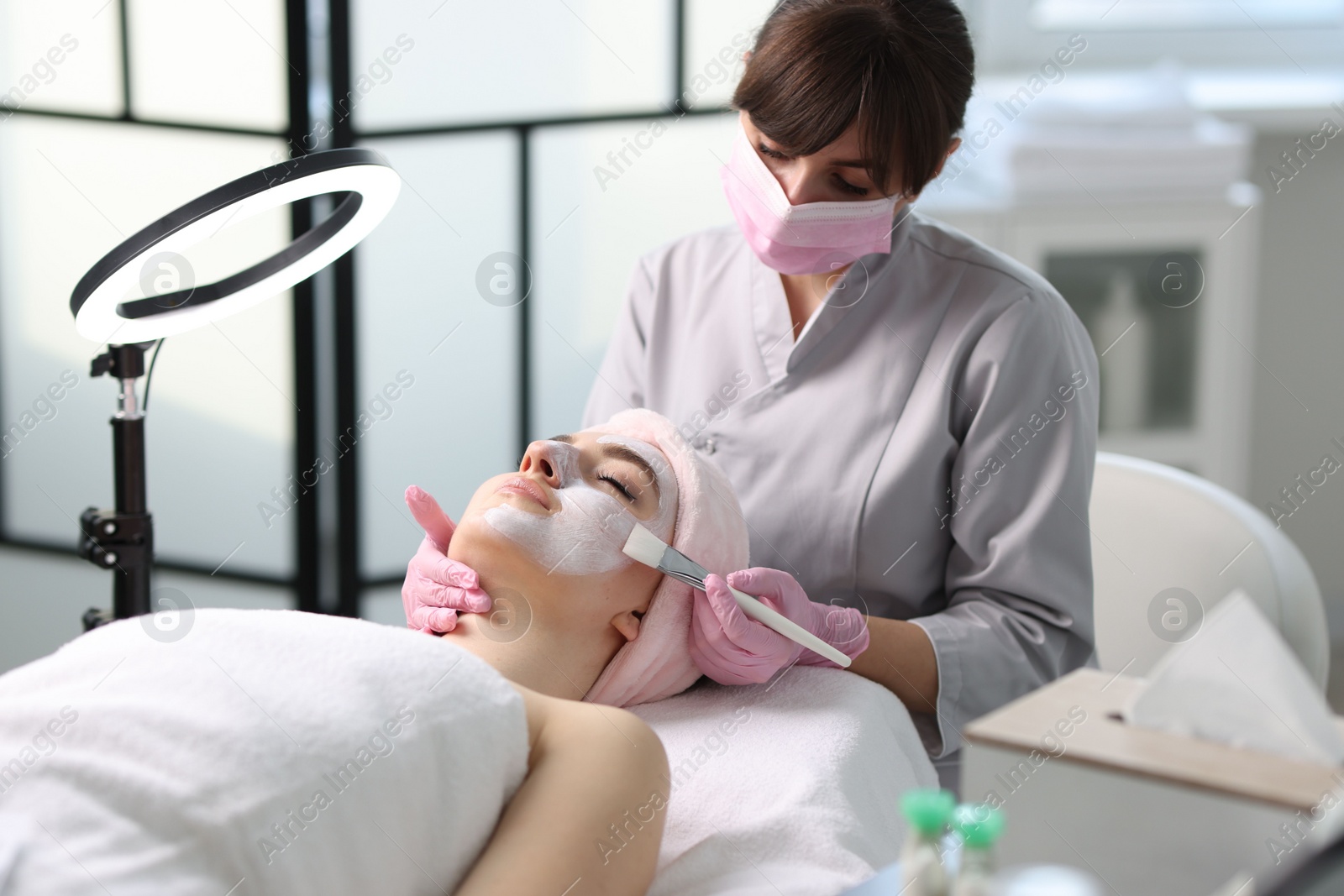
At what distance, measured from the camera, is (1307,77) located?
3.26 meters

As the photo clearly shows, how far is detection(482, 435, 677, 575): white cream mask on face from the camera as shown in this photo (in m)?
1.26

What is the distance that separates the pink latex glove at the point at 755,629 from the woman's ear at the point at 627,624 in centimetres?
6

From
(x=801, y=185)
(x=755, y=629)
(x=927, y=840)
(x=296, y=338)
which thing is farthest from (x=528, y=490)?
(x=296, y=338)

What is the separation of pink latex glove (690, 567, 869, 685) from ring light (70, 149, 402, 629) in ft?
1.69

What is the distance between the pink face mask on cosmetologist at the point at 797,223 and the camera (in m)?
1.46

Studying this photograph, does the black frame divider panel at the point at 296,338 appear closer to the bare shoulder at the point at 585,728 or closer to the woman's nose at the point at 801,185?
the woman's nose at the point at 801,185

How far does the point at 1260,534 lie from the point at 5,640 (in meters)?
2.10

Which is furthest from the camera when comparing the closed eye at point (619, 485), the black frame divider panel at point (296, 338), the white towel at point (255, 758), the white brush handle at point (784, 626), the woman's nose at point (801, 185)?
the black frame divider panel at point (296, 338)

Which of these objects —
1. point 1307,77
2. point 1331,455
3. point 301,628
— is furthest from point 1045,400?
point 1307,77

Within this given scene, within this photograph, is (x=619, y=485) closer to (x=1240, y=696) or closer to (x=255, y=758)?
(x=255, y=758)

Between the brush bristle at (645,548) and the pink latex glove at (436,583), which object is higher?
the brush bristle at (645,548)

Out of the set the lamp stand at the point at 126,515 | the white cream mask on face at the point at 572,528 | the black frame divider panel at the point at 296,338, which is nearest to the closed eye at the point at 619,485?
the white cream mask on face at the point at 572,528

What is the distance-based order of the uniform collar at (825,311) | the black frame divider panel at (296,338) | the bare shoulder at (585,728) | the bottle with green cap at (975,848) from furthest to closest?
the black frame divider panel at (296,338) → the uniform collar at (825,311) → the bare shoulder at (585,728) → the bottle with green cap at (975,848)

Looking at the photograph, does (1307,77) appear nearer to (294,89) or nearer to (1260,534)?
(1260,534)
